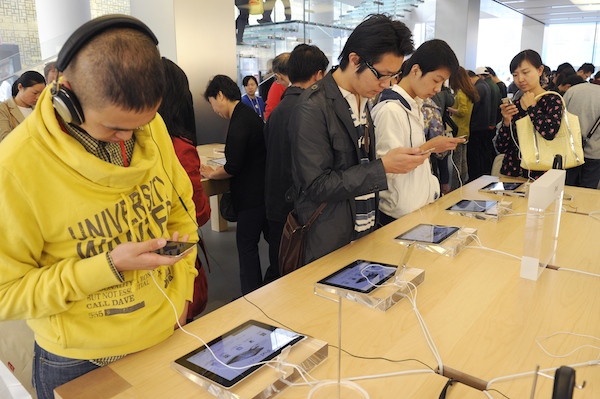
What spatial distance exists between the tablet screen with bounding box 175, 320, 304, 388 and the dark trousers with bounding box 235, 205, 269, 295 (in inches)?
63.6

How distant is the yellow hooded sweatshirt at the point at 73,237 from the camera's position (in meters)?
0.85

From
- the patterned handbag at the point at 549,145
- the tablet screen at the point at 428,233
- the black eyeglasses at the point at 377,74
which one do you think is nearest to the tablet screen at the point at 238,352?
the tablet screen at the point at 428,233

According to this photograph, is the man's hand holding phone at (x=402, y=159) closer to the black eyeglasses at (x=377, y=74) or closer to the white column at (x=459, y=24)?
the black eyeglasses at (x=377, y=74)

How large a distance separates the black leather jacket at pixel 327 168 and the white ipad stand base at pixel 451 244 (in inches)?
10.2

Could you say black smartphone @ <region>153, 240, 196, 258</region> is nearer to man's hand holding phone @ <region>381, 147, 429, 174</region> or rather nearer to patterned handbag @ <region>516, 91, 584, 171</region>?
man's hand holding phone @ <region>381, 147, 429, 174</region>

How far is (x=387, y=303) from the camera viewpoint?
128 centimetres

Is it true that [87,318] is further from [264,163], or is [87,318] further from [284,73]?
[284,73]

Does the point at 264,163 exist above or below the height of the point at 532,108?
below

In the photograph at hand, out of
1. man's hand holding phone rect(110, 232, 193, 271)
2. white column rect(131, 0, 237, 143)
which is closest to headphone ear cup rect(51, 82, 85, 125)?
man's hand holding phone rect(110, 232, 193, 271)

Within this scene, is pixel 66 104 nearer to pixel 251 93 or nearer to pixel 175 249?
pixel 175 249

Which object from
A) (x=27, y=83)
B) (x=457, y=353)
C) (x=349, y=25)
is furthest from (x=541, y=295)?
(x=349, y=25)

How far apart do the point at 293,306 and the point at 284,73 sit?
9.03 feet

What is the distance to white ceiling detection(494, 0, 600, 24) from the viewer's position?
10805mm

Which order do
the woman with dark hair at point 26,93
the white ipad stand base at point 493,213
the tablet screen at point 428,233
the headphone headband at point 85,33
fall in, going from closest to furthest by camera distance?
the headphone headband at point 85,33 → the tablet screen at point 428,233 → the white ipad stand base at point 493,213 → the woman with dark hair at point 26,93
